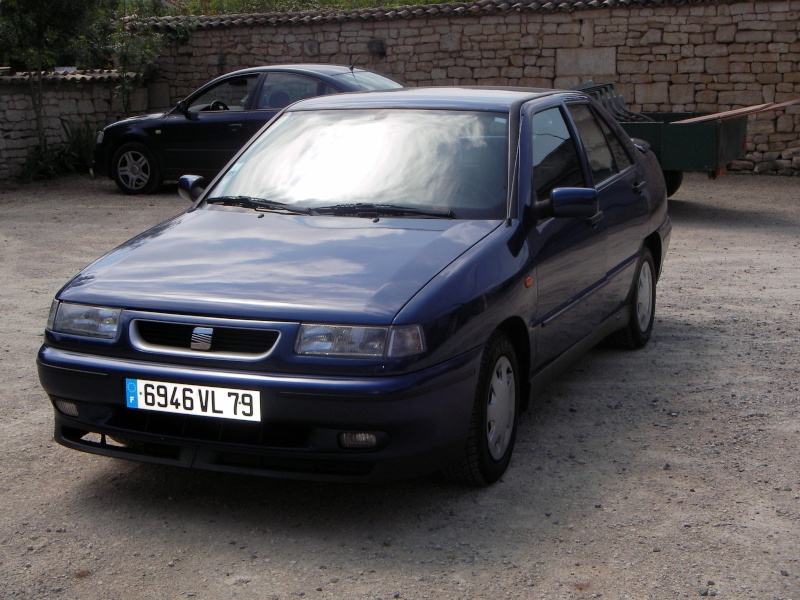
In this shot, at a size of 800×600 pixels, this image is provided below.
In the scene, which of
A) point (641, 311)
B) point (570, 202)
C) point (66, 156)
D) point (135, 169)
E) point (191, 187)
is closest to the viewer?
point (570, 202)

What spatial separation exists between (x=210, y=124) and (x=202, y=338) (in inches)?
411

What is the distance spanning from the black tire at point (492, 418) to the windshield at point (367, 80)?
8625 millimetres

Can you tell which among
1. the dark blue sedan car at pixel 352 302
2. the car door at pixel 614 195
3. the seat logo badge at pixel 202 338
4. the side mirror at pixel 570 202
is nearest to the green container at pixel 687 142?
the car door at pixel 614 195

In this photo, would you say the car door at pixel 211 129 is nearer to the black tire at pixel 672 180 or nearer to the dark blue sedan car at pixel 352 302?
the black tire at pixel 672 180

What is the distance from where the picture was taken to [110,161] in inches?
579

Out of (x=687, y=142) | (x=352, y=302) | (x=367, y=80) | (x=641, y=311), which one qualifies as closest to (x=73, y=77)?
(x=367, y=80)

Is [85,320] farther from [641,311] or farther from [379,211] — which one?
[641,311]

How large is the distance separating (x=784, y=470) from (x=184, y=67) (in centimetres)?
1749

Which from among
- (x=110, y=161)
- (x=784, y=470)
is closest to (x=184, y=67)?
(x=110, y=161)

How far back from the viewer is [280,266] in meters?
3.99

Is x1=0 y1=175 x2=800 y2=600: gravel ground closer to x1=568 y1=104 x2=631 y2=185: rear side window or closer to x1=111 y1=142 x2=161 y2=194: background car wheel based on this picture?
x1=568 y1=104 x2=631 y2=185: rear side window

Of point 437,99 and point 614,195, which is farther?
point 614,195

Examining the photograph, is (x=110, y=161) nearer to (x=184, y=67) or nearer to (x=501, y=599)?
(x=184, y=67)

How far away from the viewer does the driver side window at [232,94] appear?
13484 millimetres
